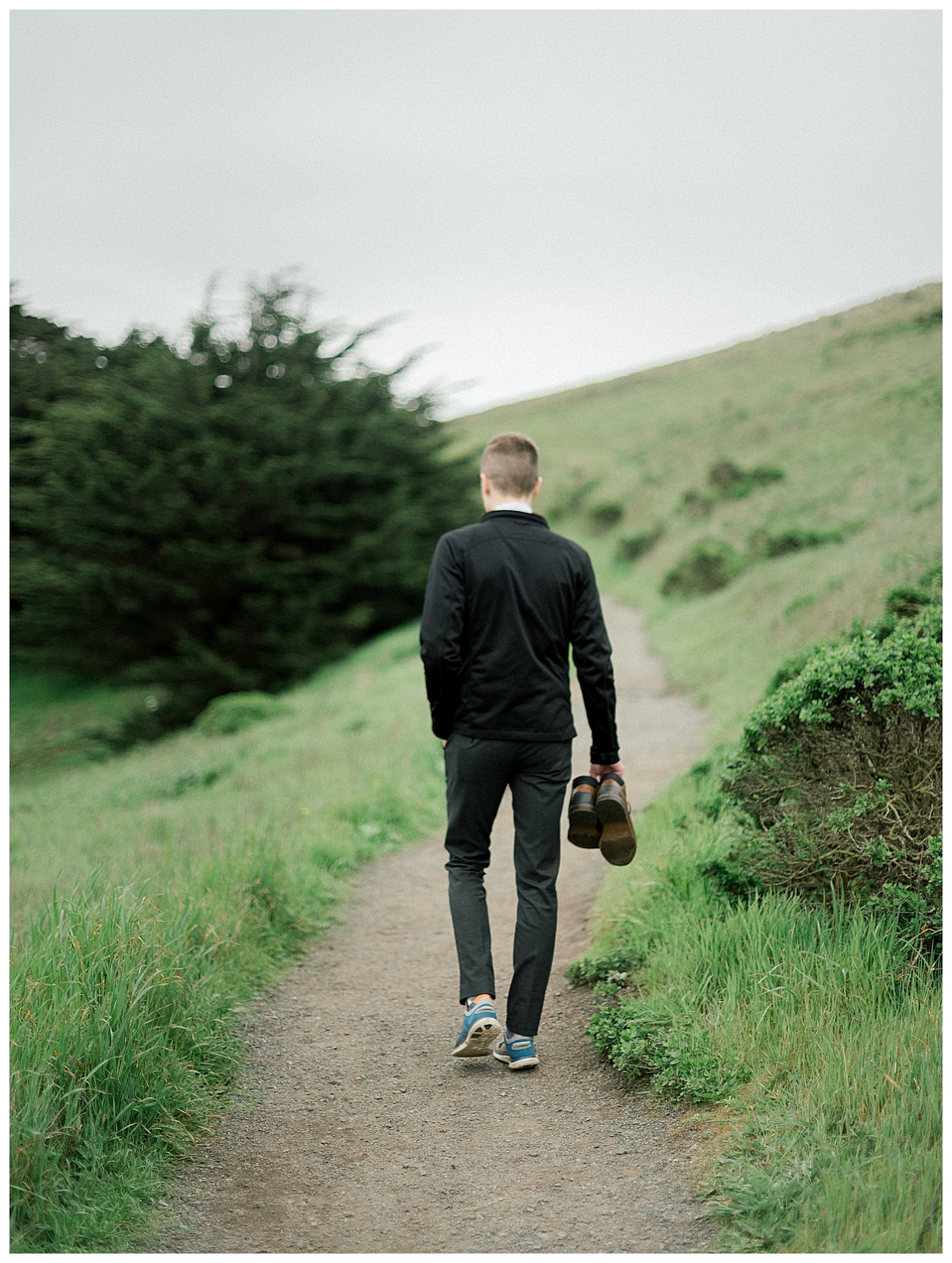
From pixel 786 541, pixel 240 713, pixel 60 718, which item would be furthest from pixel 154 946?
pixel 60 718

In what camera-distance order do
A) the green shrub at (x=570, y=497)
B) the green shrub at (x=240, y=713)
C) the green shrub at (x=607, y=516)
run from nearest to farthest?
the green shrub at (x=240, y=713), the green shrub at (x=607, y=516), the green shrub at (x=570, y=497)

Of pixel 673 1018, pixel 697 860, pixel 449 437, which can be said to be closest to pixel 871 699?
pixel 697 860

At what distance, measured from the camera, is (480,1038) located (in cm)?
341

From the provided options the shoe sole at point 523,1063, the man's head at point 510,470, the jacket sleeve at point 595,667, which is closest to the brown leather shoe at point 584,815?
→ the jacket sleeve at point 595,667

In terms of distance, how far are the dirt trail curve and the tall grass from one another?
194 millimetres

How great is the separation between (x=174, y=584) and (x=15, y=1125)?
636 inches

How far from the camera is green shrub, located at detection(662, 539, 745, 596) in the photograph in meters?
17.0

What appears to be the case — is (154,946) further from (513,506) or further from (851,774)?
(851,774)

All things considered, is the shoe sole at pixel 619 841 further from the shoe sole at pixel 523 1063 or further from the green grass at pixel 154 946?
the green grass at pixel 154 946

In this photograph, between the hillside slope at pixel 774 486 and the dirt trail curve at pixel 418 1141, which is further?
the hillside slope at pixel 774 486

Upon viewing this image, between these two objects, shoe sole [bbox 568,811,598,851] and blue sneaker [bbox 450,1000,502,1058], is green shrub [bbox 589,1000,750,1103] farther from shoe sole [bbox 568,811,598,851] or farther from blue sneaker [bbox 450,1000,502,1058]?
shoe sole [bbox 568,811,598,851]

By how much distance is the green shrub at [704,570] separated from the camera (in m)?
17.0

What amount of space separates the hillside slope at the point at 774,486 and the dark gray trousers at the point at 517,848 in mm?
3374

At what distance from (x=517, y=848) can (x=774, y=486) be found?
21.9 metres
